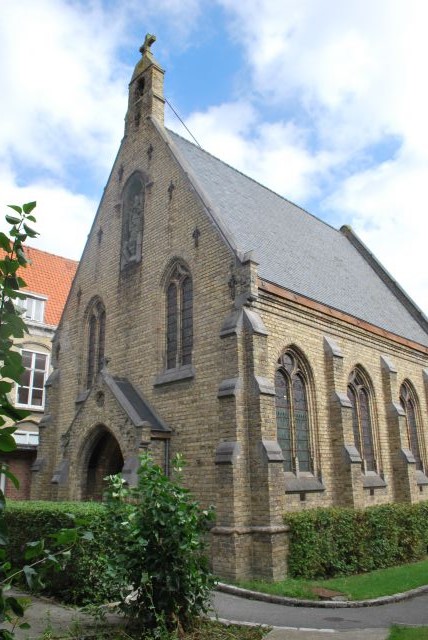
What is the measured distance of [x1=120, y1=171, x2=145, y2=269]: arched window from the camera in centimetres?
1834

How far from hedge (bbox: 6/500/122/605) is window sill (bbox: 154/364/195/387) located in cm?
510

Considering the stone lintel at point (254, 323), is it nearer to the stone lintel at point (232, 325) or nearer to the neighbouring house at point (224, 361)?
the neighbouring house at point (224, 361)

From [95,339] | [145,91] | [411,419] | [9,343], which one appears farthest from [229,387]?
[145,91]

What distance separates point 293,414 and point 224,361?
3198 mm

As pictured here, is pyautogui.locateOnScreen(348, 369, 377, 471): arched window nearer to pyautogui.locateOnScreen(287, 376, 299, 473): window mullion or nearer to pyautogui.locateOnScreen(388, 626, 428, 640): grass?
pyautogui.locateOnScreen(287, 376, 299, 473): window mullion

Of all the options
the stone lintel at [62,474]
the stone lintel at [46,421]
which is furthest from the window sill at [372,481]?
the stone lintel at [46,421]

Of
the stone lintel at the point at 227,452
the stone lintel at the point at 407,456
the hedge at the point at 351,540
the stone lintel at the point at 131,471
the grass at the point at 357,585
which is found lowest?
the grass at the point at 357,585

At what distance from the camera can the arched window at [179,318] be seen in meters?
15.5

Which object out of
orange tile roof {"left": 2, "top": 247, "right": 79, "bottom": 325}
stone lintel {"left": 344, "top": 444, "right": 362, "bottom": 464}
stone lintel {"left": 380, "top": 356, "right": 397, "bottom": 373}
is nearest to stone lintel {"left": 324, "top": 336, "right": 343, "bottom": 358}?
stone lintel {"left": 344, "top": 444, "right": 362, "bottom": 464}

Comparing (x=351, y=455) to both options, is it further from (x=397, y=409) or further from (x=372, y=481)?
(x=397, y=409)

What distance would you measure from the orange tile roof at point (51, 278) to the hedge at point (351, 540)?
1959 cm

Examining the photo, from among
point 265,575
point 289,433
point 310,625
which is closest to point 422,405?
point 289,433

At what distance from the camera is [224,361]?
13.6 metres

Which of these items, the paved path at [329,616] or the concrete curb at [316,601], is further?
the concrete curb at [316,601]
